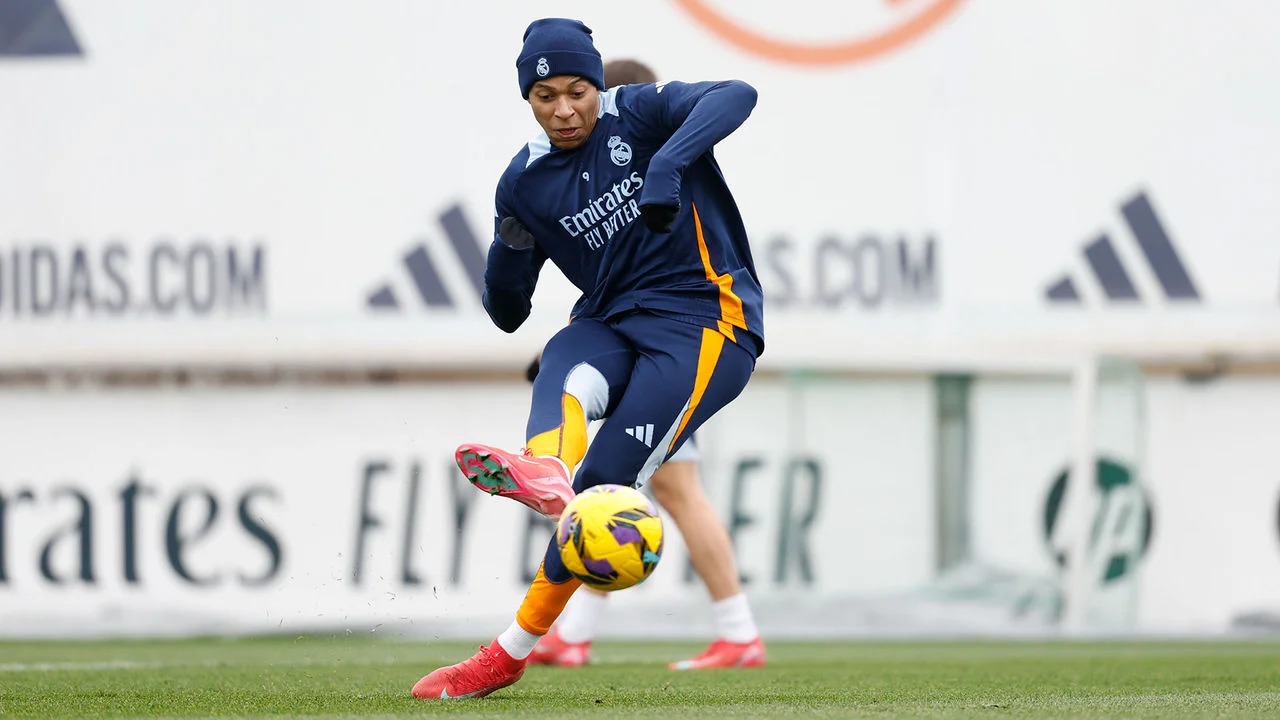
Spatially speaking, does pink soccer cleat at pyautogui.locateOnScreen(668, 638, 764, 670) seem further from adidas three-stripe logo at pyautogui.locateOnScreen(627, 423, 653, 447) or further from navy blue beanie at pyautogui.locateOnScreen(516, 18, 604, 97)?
navy blue beanie at pyautogui.locateOnScreen(516, 18, 604, 97)

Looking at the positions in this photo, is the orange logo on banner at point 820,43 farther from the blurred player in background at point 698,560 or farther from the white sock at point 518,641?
the white sock at point 518,641

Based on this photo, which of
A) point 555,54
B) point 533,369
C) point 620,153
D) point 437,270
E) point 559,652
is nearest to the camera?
point 555,54

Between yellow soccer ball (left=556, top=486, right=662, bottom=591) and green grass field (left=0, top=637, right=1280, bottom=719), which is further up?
yellow soccer ball (left=556, top=486, right=662, bottom=591)

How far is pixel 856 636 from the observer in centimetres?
892

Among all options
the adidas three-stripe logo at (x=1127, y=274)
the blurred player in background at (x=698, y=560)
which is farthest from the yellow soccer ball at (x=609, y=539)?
the adidas three-stripe logo at (x=1127, y=274)

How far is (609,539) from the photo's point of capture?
154 inches

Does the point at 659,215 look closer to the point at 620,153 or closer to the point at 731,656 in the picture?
the point at 620,153

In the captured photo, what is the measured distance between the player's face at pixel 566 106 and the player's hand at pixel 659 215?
1.37ft

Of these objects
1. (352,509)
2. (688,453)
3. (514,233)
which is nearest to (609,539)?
(514,233)

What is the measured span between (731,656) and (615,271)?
2150mm

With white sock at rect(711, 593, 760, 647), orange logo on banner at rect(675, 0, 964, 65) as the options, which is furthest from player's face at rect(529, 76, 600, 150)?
orange logo on banner at rect(675, 0, 964, 65)

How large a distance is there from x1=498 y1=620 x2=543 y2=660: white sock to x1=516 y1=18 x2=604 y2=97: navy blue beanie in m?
1.25

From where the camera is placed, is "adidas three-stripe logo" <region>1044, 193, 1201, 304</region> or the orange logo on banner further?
the orange logo on banner

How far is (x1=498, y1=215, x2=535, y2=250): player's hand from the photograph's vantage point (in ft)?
14.9
